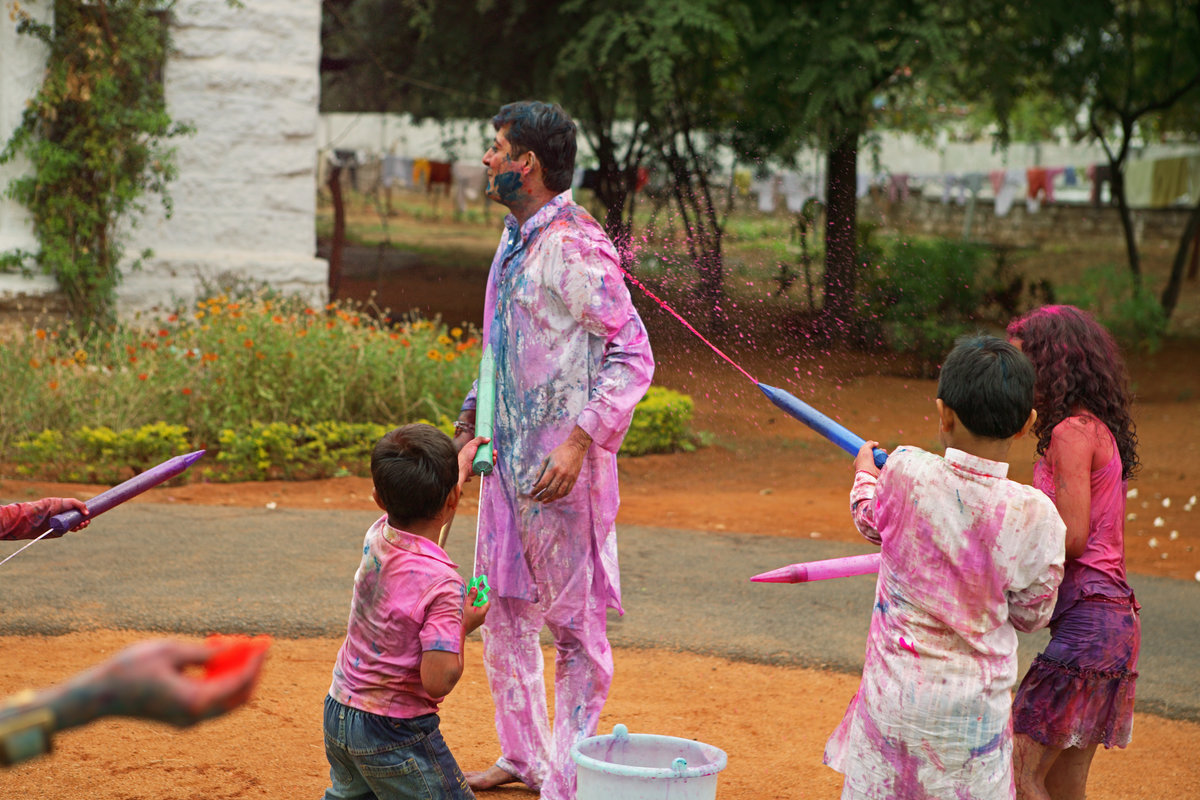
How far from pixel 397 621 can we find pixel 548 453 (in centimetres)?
80

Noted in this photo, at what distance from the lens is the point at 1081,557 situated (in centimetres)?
293

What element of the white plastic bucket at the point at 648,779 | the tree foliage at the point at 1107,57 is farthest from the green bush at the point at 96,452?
the tree foliage at the point at 1107,57

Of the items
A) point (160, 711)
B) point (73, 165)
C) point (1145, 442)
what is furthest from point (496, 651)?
point (1145, 442)

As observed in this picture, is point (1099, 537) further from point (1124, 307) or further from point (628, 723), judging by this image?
point (1124, 307)

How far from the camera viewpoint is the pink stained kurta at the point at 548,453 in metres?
3.12

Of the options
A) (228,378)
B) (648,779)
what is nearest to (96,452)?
(228,378)

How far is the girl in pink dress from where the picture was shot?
9.36ft

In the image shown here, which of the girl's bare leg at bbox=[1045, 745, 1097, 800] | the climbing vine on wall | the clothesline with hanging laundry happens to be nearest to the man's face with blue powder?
the girl's bare leg at bbox=[1045, 745, 1097, 800]

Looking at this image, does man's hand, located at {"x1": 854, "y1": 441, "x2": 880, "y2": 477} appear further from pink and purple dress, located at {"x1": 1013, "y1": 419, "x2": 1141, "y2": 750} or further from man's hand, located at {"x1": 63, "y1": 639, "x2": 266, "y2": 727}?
man's hand, located at {"x1": 63, "y1": 639, "x2": 266, "y2": 727}

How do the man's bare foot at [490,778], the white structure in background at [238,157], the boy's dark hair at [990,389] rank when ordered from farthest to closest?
the white structure in background at [238,157] → the man's bare foot at [490,778] → the boy's dark hair at [990,389]

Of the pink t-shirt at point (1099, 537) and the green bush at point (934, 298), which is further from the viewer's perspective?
the green bush at point (934, 298)

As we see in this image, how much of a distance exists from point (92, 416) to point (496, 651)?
17.9 ft

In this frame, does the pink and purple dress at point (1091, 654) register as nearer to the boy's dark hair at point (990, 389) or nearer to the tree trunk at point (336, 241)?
the boy's dark hair at point (990, 389)

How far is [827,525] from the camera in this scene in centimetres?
768
